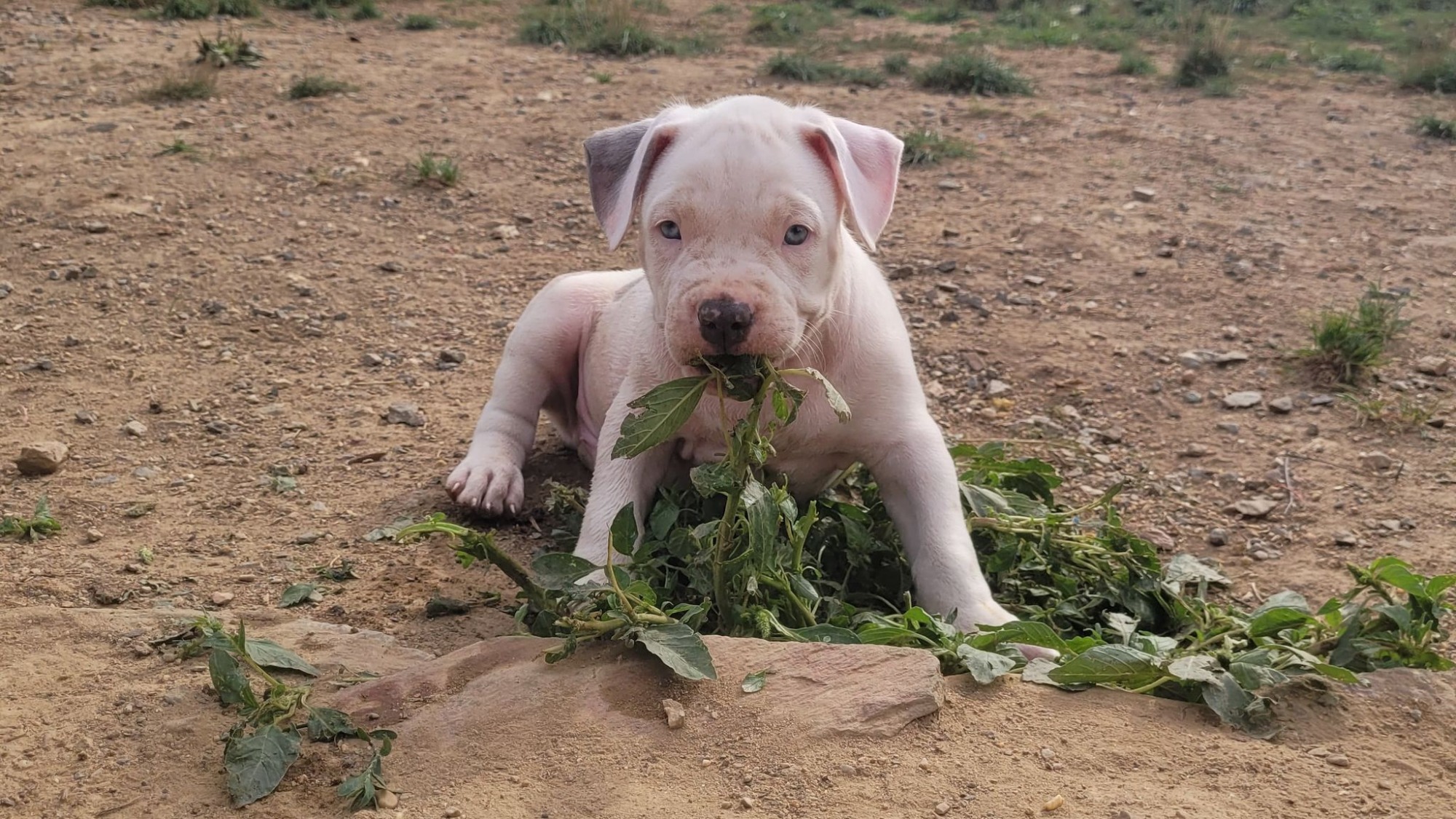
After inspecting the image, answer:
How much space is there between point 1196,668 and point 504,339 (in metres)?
3.96

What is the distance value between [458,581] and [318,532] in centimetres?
57

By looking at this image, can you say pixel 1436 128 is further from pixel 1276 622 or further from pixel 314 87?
pixel 314 87

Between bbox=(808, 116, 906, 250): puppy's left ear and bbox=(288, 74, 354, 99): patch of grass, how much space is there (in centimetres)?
673

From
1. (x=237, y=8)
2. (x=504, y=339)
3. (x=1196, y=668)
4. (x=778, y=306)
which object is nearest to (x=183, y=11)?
(x=237, y=8)

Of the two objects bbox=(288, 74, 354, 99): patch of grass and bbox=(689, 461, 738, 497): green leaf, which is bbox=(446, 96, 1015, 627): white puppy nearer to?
bbox=(689, 461, 738, 497): green leaf

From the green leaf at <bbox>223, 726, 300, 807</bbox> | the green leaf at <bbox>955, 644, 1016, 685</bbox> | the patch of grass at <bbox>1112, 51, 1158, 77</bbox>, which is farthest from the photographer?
the patch of grass at <bbox>1112, 51, 1158, 77</bbox>

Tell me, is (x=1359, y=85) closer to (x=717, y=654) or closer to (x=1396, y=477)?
(x=1396, y=477)

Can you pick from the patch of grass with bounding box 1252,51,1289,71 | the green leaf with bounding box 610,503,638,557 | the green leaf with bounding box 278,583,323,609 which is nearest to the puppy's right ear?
the green leaf with bounding box 610,503,638,557

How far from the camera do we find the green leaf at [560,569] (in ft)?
10.6

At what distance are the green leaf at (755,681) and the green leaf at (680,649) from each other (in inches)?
2.7

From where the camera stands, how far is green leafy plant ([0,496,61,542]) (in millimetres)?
4191

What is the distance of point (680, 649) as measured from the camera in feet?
9.74

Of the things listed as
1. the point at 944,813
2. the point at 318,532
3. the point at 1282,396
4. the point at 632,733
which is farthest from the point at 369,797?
the point at 1282,396

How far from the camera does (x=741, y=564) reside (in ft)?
11.1
